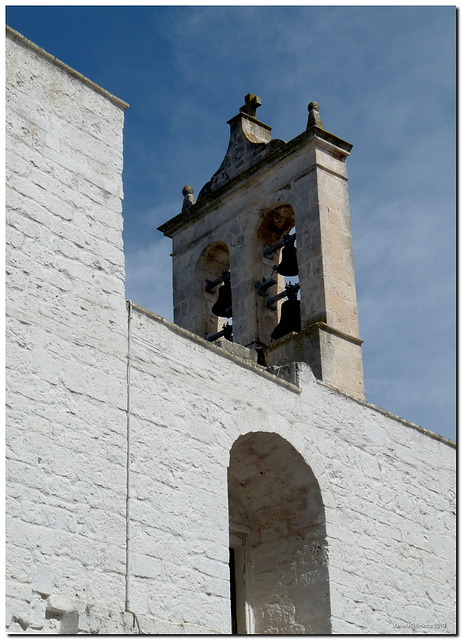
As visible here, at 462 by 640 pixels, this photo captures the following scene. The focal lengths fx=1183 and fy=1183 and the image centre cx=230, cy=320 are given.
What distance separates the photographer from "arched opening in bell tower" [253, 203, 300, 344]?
1157 centimetres

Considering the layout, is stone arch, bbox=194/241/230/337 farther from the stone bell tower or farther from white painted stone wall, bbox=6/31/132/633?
white painted stone wall, bbox=6/31/132/633

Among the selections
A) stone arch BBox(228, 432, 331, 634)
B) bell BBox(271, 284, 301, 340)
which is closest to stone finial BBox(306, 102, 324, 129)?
bell BBox(271, 284, 301, 340)

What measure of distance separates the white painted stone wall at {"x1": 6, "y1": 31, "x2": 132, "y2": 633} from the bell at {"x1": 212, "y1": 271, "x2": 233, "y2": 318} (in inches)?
149

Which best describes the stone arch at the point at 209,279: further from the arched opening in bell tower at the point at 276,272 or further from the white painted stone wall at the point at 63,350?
the white painted stone wall at the point at 63,350

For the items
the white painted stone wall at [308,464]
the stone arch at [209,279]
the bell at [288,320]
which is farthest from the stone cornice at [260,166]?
the white painted stone wall at [308,464]

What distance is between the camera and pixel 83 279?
26.1 feet

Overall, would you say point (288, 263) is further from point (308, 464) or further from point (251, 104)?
point (308, 464)

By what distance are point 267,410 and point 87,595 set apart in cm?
250

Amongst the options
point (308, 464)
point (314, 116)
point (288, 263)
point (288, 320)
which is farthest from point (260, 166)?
point (308, 464)

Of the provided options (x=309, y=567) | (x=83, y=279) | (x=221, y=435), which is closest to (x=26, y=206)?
(x=83, y=279)

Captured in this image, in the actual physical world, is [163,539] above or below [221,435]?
below

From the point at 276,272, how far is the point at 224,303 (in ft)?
2.26

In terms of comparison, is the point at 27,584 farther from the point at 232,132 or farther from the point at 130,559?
the point at 232,132

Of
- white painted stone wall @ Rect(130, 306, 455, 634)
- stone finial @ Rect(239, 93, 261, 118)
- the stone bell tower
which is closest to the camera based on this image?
white painted stone wall @ Rect(130, 306, 455, 634)
